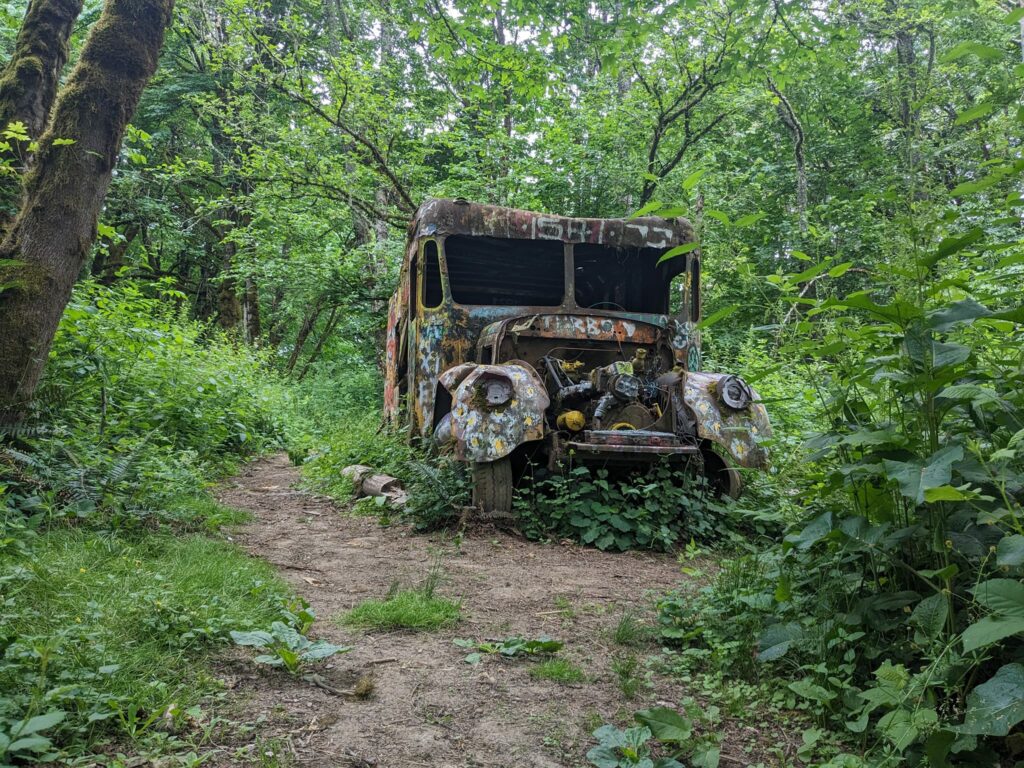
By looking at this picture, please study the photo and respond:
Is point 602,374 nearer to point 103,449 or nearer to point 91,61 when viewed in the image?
point 103,449

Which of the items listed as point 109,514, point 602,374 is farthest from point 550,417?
point 109,514

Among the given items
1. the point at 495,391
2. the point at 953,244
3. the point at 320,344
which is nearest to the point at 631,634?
the point at 953,244

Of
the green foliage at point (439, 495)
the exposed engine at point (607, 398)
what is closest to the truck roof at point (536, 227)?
the exposed engine at point (607, 398)

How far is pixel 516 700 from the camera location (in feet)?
7.66

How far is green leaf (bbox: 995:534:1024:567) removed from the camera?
5.23 feet

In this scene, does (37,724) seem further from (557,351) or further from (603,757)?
(557,351)

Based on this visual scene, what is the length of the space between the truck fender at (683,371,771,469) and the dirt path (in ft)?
3.67

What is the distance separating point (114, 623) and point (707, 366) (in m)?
8.66

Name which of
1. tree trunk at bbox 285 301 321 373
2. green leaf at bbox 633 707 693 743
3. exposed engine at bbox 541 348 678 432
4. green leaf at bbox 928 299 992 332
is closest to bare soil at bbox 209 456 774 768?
green leaf at bbox 633 707 693 743

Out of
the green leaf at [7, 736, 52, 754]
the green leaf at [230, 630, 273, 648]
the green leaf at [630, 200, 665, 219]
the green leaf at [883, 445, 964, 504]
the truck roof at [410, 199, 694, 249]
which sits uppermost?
the truck roof at [410, 199, 694, 249]

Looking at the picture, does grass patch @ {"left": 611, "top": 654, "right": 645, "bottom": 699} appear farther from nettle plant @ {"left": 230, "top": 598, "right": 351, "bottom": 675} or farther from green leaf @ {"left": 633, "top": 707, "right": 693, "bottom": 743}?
nettle plant @ {"left": 230, "top": 598, "right": 351, "bottom": 675}

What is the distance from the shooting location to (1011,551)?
1.62 m

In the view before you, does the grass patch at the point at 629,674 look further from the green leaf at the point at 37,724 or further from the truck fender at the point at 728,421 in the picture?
the truck fender at the point at 728,421

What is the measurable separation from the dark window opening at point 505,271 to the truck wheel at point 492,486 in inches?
78.5
